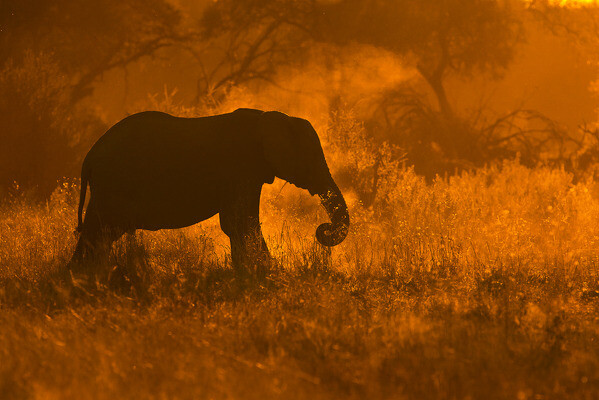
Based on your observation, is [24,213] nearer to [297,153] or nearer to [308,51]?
[297,153]

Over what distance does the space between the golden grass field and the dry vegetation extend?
2 centimetres

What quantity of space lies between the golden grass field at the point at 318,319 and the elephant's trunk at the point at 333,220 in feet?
0.50

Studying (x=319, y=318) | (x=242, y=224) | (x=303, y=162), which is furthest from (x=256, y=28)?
(x=319, y=318)

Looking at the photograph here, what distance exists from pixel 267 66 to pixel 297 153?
17399 mm

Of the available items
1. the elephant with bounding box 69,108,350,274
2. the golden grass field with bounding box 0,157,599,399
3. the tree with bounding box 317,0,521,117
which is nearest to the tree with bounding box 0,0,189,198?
the tree with bounding box 317,0,521,117

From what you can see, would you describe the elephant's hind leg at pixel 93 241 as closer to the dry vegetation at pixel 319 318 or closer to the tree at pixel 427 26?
the dry vegetation at pixel 319 318

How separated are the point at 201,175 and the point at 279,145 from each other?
73 centimetres

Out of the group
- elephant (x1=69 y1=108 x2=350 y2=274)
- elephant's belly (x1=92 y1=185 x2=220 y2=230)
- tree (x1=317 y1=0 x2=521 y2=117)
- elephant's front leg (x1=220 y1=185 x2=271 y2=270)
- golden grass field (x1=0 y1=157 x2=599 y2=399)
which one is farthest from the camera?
tree (x1=317 y1=0 x2=521 y2=117)

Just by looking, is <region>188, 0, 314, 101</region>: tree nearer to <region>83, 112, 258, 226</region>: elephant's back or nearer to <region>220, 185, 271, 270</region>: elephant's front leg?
<region>83, 112, 258, 226</region>: elephant's back

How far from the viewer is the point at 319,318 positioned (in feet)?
19.5

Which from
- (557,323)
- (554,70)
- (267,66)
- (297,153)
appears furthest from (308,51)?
(557,323)

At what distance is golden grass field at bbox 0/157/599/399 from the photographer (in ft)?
15.7

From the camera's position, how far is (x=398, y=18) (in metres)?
24.2

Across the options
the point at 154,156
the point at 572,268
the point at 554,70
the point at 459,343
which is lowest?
the point at 459,343
